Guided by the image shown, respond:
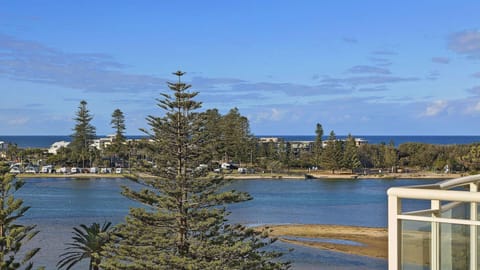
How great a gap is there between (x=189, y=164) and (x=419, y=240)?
1088cm

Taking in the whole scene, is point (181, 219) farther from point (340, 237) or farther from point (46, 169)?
point (46, 169)

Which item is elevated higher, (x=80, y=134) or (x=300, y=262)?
(x=80, y=134)

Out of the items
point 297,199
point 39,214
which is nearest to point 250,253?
point 39,214

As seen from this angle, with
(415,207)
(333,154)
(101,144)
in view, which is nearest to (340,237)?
(415,207)

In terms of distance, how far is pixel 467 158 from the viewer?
41.8 m

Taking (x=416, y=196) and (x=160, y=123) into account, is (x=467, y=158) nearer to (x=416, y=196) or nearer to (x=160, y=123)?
(x=160, y=123)

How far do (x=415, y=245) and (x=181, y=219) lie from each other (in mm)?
10312

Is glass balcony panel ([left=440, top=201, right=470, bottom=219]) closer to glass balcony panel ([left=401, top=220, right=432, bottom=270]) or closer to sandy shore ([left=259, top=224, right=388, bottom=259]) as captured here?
glass balcony panel ([left=401, top=220, right=432, bottom=270])

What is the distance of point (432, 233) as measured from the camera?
287cm

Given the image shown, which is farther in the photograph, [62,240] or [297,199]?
[297,199]

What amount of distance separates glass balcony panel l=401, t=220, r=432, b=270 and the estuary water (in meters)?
14.8

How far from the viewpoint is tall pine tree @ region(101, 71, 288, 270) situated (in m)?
12.3

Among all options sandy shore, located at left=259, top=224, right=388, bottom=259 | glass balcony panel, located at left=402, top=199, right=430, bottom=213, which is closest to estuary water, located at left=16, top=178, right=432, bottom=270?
sandy shore, located at left=259, top=224, right=388, bottom=259

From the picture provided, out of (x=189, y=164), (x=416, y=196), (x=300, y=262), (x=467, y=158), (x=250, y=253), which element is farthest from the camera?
(x=467, y=158)
